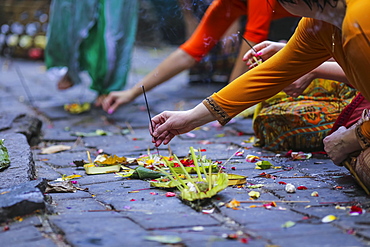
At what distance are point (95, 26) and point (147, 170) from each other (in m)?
2.31

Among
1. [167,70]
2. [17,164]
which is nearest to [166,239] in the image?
[17,164]

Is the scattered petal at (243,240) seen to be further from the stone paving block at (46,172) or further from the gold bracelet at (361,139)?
the stone paving block at (46,172)

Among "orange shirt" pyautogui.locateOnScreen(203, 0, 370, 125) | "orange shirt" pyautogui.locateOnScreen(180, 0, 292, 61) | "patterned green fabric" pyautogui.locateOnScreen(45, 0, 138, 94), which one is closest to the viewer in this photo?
"orange shirt" pyautogui.locateOnScreen(203, 0, 370, 125)

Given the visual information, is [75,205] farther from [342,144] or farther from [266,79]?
[342,144]

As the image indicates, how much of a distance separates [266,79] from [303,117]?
2.46 ft

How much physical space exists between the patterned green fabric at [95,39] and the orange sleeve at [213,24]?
0.95 metres

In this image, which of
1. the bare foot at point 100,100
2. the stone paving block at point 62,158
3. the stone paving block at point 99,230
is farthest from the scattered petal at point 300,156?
the bare foot at point 100,100

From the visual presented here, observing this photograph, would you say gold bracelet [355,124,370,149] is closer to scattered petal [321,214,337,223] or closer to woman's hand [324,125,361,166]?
woman's hand [324,125,361,166]

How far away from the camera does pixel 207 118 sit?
2.25m

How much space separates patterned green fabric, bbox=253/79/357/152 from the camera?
2.87 m

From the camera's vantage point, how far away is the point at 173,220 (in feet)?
5.85

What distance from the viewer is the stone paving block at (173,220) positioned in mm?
1732

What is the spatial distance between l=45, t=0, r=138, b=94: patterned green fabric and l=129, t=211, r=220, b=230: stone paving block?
2.68 meters

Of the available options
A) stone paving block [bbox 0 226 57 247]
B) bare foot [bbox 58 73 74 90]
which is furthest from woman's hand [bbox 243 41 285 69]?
bare foot [bbox 58 73 74 90]
